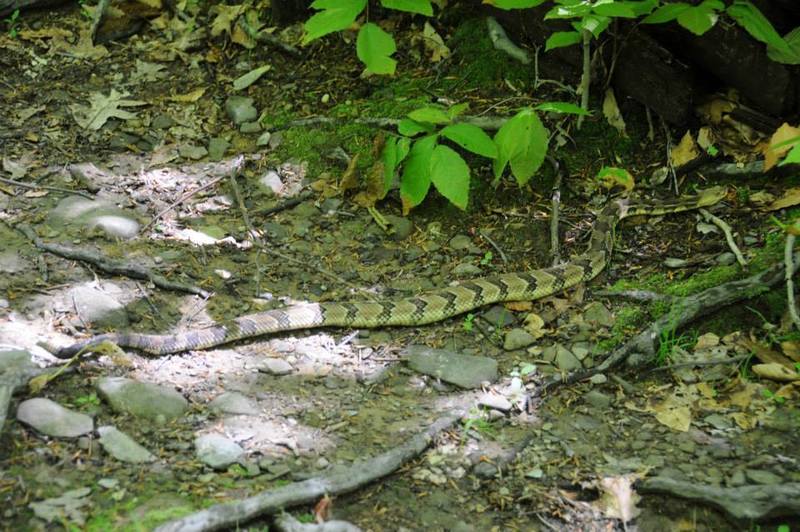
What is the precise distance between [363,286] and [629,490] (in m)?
2.70

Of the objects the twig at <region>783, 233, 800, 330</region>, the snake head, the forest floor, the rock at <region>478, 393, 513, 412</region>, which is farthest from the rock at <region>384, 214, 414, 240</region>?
the twig at <region>783, 233, 800, 330</region>

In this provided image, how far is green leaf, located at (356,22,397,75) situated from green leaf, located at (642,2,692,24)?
1.90 meters

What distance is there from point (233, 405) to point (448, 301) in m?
1.94

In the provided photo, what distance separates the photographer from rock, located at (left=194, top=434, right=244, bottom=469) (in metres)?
4.05

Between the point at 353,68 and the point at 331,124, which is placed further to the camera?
the point at 353,68

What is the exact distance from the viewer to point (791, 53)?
5.68m

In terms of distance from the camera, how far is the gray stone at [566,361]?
5.17m

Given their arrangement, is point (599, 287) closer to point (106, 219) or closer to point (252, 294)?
point (252, 294)

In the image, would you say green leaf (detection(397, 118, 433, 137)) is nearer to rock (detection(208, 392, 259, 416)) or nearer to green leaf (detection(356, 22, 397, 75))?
green leaf (detection(356, 22, 397, 75))

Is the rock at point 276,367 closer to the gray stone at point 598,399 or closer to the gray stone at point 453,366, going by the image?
the gray stone at point 453,366

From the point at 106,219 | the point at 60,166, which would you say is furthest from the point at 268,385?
the point at 60,166

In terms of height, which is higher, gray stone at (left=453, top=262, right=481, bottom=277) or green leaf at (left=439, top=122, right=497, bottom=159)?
green leaf at (left=439, top=122, right=497, bottom=159)

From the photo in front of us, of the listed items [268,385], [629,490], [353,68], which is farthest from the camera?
[353,68]

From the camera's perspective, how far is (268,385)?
192 inches
